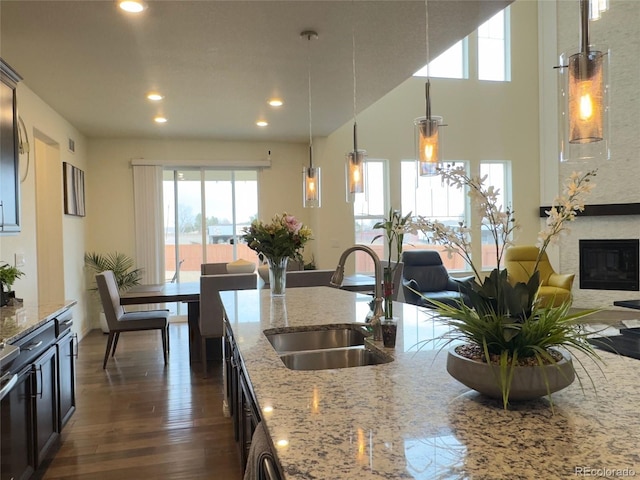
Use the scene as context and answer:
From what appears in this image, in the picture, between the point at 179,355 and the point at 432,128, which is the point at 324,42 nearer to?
the point at 432,128

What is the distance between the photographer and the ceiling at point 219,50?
293 cm

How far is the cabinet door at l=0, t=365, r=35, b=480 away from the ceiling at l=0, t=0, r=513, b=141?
2115 mm

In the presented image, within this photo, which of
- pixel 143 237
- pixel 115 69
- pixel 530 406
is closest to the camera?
pixel 530 406

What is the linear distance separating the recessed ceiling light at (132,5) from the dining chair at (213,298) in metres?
2.19

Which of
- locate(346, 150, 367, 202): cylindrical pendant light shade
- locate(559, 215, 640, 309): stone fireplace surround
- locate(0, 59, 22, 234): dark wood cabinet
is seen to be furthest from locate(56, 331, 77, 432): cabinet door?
locate(559, 215, 640, 309): stone fireplace surround

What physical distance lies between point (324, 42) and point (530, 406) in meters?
2.98

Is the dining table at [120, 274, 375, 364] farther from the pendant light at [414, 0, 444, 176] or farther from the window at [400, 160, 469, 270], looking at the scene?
the window at [400, 160, 469, 270]

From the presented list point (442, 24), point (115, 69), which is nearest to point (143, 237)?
point (115, 69)

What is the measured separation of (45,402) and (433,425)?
7.75ft

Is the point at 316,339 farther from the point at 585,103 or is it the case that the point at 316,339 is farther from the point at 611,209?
the point at 611,209

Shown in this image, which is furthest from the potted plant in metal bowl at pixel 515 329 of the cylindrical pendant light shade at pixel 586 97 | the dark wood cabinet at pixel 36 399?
the dark wood cabinet at pixel 36 399

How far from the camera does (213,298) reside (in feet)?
14.2

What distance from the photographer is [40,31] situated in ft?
10.3

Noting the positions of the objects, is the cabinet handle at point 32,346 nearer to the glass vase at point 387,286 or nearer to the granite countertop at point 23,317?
the granite countertop at point 23,317
